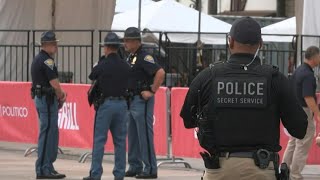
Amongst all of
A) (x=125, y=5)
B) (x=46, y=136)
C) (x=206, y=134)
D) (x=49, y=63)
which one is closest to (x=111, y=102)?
(x=49, y=63)

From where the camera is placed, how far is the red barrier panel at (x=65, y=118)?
14953mm

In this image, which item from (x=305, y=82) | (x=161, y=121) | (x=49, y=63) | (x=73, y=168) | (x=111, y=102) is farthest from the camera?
(x=161, y=121)

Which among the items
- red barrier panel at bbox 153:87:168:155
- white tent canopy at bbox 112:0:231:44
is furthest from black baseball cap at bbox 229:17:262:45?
white tent canopy at bbox 112:0:231:44

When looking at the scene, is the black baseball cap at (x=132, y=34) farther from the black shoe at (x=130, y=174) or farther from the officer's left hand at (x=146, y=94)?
the black shoe at (x=130, y=174)

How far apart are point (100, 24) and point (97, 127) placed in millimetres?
10590

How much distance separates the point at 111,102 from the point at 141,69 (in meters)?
1.31

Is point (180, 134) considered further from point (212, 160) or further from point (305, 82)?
point (212, 160)

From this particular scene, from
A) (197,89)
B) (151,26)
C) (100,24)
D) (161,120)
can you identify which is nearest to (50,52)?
(161,120)

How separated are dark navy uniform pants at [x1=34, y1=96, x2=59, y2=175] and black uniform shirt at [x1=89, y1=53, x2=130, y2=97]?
57.0 inches

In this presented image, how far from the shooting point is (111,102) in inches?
430

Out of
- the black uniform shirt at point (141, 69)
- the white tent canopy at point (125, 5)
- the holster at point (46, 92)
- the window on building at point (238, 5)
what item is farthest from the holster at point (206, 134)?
the window on building at point (238, 5)

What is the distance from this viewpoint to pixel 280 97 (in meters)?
5.76

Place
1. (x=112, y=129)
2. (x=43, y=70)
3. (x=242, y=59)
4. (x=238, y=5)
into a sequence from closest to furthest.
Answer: (x=242, y=59) < (x=112, y=129) < (x=43, y=70) < (x=238, y=5)

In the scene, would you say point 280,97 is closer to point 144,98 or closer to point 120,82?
point 120,82
